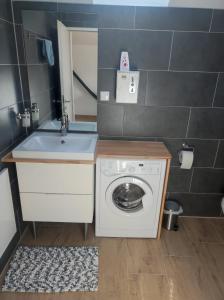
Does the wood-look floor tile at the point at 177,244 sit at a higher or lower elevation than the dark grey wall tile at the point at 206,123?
lower

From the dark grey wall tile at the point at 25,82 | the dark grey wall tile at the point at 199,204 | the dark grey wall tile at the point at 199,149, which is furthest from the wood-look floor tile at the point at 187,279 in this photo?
the dark grey wall tile at the point at 25,82

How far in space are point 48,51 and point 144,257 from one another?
6.56 feet

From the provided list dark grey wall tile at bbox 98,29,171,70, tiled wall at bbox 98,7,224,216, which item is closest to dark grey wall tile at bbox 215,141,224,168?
tiled wall at bbox 98,7,224,216

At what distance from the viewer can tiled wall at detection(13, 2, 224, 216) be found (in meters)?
1.81

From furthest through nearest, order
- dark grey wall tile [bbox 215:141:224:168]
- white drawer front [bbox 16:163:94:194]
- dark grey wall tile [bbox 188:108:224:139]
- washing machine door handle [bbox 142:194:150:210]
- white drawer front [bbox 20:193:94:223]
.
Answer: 1. dark grey wall tile [bbox 215:141:224:168]
2. dark grey wall tile [bbox 188:108:224:139]
3. washing machine door handle [bbox 142:194:150:210]
4. white drawer front [bbox 20:193:94:223]
5. white drawer front [bbox 16:163:94:194]

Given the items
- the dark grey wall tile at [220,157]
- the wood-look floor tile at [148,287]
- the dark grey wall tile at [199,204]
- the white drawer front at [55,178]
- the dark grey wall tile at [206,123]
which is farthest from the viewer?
the dark grey wall tile at [199,204]

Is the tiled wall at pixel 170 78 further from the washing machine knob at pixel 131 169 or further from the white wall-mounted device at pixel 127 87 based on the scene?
the washing machine knob at pixel 131 169

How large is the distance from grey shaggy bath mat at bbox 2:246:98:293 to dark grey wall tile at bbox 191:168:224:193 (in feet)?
3.92

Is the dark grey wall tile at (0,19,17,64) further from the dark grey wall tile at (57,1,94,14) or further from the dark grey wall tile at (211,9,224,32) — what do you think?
the dark grey wall tile at (211,9,224,32)

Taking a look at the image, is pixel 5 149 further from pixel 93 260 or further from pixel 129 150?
pixel 93 260

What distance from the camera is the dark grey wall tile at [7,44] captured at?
1.58 meters

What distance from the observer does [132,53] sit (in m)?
1.89

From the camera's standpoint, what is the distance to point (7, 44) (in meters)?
1.66

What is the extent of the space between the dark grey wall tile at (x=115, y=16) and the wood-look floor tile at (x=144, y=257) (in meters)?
1.92
